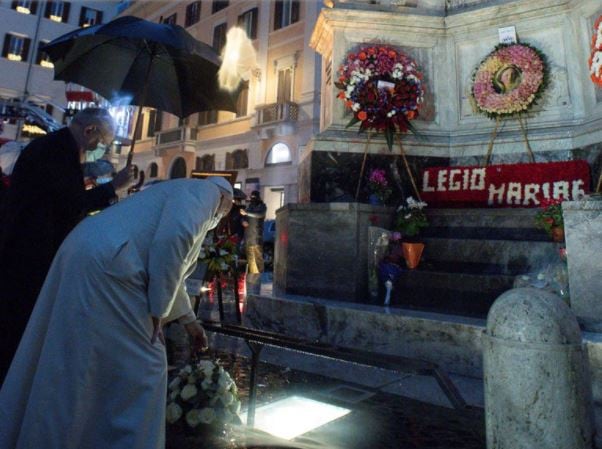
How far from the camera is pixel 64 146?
104 inches

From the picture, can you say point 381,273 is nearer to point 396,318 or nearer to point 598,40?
point 396,318

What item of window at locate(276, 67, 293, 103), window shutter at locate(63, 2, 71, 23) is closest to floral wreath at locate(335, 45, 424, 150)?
window at locate(276, 67, 293, 103)

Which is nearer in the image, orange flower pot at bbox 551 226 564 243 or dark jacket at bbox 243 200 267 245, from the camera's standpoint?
orange flower pot at bbox 551 226 564 243

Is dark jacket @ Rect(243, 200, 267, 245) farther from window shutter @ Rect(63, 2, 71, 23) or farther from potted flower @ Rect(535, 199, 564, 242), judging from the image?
window shutter @ Rect(63, 2, 71, 23)

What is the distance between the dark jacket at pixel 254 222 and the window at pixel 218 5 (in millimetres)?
22786

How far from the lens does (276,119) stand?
23.2 meters

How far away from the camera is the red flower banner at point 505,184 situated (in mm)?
4902

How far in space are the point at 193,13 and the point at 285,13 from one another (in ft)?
32.6

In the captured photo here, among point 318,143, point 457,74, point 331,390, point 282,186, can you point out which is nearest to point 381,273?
point 331,390

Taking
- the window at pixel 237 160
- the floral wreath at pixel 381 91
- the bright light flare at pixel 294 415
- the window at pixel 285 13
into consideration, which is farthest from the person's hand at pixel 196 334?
the window at pixel 285 13

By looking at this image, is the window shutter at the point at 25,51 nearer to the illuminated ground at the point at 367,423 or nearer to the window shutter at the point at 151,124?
the window shutter at the point at 151,124

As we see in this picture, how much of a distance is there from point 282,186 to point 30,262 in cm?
2067

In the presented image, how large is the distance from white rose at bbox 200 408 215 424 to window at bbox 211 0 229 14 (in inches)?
1223

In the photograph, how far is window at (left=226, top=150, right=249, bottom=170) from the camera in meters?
25.5
